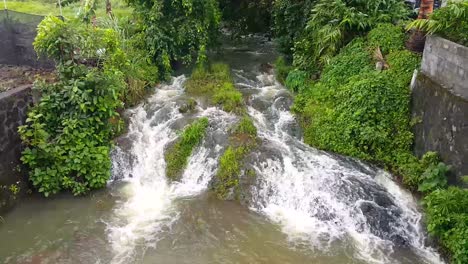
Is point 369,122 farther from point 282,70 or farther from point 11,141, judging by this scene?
point 11,141

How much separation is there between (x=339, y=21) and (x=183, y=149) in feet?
18.6

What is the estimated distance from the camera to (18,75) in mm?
10773

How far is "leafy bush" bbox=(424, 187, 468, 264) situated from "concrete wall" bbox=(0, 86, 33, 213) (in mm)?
7906

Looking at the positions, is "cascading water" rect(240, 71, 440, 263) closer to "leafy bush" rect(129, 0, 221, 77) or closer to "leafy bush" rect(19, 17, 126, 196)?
"leafy bush" rect(19, 17, 126, 196)

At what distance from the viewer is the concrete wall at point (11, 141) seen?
7.88 m

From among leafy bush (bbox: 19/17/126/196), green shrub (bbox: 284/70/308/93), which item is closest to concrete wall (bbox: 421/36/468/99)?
green shrub (bbox: 284/70/308/93)

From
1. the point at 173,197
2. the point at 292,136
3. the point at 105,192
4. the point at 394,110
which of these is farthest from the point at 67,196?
the point at 394,110

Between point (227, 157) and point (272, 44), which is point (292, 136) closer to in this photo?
point (227, 157)

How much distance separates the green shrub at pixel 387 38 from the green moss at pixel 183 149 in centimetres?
491

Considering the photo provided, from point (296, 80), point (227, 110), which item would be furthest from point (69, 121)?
point (296, 80)

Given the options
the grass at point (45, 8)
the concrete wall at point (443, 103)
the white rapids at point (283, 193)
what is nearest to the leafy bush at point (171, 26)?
the white rapids at point (283, 193)

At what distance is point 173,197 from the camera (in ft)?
28.0

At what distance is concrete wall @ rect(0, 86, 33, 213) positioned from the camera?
788 cm

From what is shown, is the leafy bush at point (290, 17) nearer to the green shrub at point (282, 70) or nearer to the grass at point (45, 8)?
the green shrub at point (282, 70)
